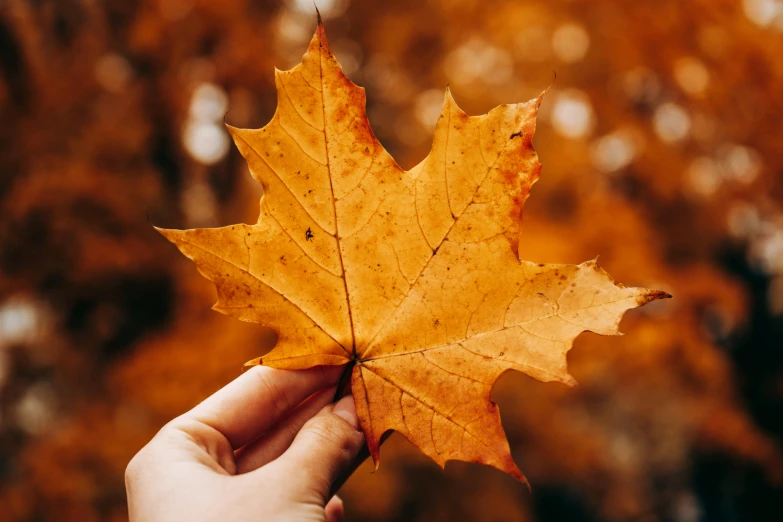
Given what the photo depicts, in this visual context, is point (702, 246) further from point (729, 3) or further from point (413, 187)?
point (413, 187)

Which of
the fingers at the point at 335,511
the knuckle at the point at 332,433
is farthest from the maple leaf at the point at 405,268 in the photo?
the fingers at the point at 335,511

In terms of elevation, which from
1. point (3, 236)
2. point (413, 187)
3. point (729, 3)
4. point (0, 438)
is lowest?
point (0, 438)

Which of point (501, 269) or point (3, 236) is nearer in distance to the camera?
point (501, 269)

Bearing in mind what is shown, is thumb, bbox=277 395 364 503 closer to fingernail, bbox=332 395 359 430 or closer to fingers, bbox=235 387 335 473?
fingernail, bbox=332 395 359 430

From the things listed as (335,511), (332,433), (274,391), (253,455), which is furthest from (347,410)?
(335,511)

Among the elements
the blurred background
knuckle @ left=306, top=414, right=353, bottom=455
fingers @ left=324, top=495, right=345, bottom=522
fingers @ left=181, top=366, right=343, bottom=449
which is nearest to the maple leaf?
knuckle @ left=306, top=414, right=353, bottom=455

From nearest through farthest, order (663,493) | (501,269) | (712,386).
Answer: (501,269)
(712,386)
(663,493)

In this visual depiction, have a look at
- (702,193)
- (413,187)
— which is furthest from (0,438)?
(702,193)

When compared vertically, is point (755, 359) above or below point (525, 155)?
below
